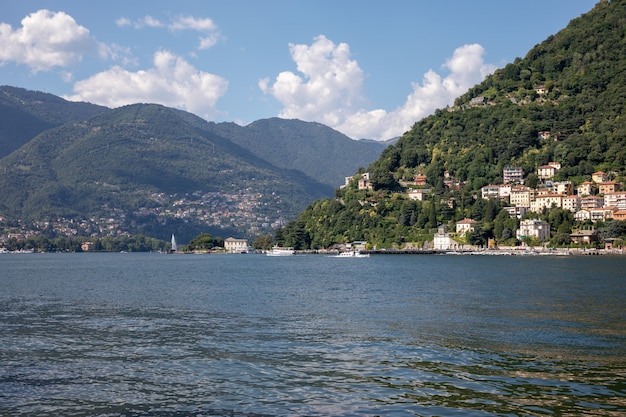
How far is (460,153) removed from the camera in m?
197

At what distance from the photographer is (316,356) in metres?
24.2

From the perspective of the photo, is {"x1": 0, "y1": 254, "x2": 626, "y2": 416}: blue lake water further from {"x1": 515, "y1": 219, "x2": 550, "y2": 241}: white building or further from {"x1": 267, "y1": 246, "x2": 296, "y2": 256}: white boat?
{"x1": 267, "y1": 246, "x2": 296, "y2": 256}: white boat

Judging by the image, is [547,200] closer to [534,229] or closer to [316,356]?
[534,229]

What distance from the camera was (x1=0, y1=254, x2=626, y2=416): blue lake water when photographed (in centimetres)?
1791

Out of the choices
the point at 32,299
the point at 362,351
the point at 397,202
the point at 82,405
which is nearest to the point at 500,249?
the point at 397,202

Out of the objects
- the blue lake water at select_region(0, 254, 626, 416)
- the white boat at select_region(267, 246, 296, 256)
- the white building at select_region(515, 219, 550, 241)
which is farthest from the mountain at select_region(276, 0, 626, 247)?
the blue lake water at select_region(0, 254, 626, 416)

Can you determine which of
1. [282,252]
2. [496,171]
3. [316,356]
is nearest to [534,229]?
[496,171]

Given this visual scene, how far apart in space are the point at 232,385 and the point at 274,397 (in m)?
2.00

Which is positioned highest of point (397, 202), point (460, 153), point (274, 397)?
point (460, 153)

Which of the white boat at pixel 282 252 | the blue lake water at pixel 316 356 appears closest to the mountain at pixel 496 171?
the white boat at pixel 282 252

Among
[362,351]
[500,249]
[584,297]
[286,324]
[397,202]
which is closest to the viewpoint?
[362,351]

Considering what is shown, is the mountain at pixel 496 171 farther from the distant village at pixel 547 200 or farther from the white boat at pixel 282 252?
the white boat at pixel 282 252

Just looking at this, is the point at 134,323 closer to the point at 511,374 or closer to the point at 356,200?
the point at 511,374

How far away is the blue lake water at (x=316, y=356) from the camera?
1791 centimetres
